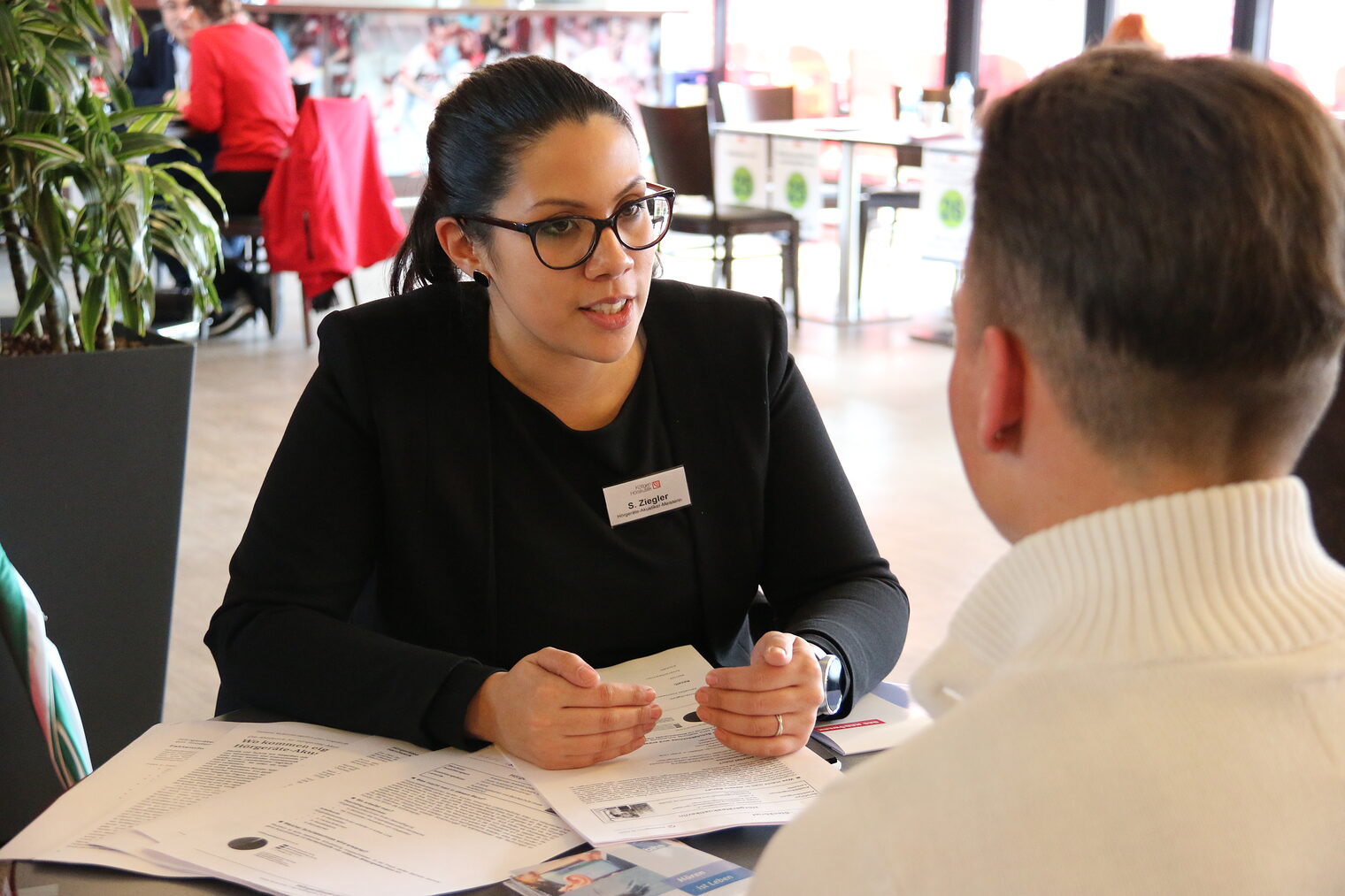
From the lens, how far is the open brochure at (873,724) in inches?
47.8

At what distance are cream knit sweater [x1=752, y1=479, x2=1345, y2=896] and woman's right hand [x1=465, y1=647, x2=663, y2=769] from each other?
0.51 metres

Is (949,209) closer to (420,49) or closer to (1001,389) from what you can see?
(420,49)

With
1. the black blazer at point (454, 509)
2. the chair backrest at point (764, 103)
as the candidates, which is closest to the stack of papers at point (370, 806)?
the black blazer at point (454, 509)

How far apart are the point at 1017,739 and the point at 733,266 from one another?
7.35m

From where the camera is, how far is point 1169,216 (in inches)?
22.8

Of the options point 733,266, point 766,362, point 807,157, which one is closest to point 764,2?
point 733,266

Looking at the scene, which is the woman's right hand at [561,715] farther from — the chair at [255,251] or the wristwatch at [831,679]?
→ the chair at [255,251]

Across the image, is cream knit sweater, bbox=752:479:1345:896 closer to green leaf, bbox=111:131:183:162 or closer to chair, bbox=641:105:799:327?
green leaf, bbox=111:131:183:162

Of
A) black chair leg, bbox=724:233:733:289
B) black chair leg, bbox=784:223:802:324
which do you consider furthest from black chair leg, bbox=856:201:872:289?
black chair leg, bbox=724:233:733:289

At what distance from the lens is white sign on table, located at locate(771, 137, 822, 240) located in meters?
6.36

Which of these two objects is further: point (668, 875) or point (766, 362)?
point (766, 362)

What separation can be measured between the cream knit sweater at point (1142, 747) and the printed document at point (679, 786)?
394 mm

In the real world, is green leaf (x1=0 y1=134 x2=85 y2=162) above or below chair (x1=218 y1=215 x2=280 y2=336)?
above

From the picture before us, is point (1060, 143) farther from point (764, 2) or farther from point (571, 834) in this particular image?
point (764, 2)
